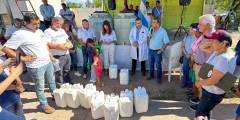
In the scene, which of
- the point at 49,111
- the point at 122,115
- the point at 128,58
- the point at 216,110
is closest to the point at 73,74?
the point at 128,58

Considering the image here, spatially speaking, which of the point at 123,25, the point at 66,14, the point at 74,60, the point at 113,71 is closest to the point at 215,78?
the point at 113,71

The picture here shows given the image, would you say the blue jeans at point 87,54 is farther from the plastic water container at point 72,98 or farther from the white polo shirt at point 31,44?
the white polo shirt at point 31,44

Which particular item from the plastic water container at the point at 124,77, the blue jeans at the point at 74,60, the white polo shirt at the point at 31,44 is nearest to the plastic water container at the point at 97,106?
the white polo shirt at the point at 31,44

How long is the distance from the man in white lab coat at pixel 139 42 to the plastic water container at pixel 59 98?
229 cm

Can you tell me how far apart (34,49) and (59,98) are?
3.86 ft

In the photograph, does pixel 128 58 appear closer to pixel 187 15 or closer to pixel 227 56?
pixel 227 56

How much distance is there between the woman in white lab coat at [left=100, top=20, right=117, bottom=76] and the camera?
6492mm

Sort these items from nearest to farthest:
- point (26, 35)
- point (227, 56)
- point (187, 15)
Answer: point (227, 56) < point (26, 35) < point (187, 15)

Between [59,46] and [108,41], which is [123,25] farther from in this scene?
[59,46]

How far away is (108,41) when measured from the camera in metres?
6.56

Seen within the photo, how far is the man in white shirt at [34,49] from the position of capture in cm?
400

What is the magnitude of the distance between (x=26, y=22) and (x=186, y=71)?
345 centimetres

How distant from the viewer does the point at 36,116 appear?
4.71 metres

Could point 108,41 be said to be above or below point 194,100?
above
